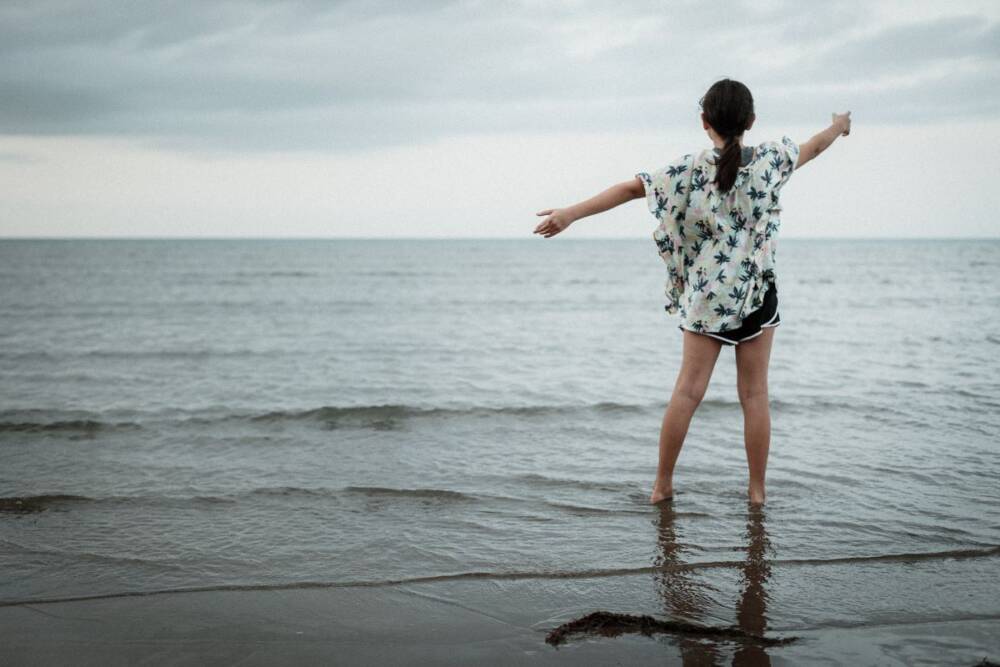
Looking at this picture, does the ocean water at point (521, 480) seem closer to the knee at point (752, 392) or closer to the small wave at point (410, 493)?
the small wave at point (410, 493)

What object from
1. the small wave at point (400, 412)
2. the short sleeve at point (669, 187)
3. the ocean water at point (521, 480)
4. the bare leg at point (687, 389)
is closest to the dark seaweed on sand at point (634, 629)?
the ocean water at point (521, 480)

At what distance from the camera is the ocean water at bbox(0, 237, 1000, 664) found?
130 inches

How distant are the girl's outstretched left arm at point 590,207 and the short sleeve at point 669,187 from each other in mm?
47

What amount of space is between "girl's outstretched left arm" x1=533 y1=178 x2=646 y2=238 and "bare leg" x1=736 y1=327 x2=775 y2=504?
92cm

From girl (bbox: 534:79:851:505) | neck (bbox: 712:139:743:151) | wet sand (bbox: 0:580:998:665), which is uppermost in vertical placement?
neck (bbox: 712:139:743:151)

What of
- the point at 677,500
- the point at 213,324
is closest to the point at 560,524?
the point at 677,500

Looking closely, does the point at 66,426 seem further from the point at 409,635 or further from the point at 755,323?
the point at 755,323

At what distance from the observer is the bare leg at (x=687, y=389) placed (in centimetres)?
400

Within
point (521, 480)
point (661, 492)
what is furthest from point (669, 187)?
point (521, 480)

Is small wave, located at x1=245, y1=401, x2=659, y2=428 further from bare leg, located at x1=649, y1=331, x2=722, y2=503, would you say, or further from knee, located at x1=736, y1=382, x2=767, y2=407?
knee, located at x1=736, y1=382, x2=767, y2=407

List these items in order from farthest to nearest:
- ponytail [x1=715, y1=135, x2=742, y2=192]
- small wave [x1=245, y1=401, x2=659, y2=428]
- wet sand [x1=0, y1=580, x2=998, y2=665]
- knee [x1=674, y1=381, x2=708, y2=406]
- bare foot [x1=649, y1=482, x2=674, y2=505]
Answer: small wave [x1=245, y1=401, x2=659, y2=428] → bare foot [x1=649, y1=482, x2=674, y2=505] → knee [x1=674, y1=381, x2=708, y2=406] → ponytail [x1=715, y1=135, x2=742, y2=192] → wet sand [x1=0, y1=580, x2=998, y2=665]

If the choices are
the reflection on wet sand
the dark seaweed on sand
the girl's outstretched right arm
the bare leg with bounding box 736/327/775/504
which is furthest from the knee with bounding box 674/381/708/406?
the dark seaweed on sand

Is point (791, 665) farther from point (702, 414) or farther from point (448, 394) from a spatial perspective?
point (448, 394)

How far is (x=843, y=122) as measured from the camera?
13.2 ft
